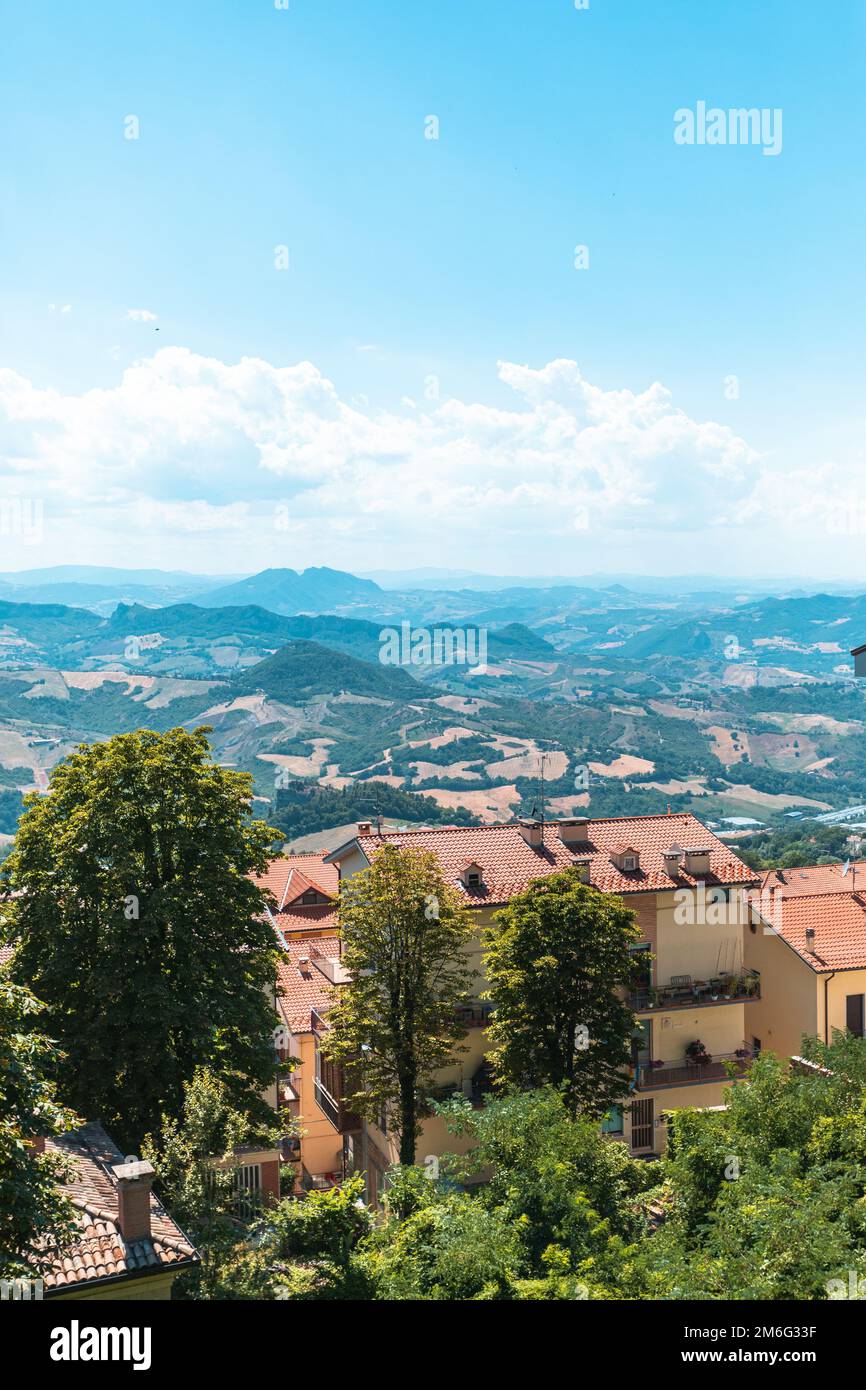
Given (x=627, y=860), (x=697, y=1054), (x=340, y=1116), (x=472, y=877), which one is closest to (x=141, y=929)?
(x=472, y=877)

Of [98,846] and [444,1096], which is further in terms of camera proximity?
[444,1096]

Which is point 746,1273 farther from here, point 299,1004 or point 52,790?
point 299,1004

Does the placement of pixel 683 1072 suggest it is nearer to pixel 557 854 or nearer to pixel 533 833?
pixel 557 854

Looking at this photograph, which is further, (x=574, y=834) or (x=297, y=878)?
(x=297, y=878)

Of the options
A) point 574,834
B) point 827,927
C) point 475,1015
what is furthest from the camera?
point 574,834

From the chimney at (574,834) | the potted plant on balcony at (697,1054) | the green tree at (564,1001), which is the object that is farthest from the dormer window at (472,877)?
the potted plant on balcony at (697,1054)

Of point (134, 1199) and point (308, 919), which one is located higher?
point (134, 1199)

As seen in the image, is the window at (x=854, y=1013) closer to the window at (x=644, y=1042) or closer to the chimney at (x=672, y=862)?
the window at (x=644, y=1042)
